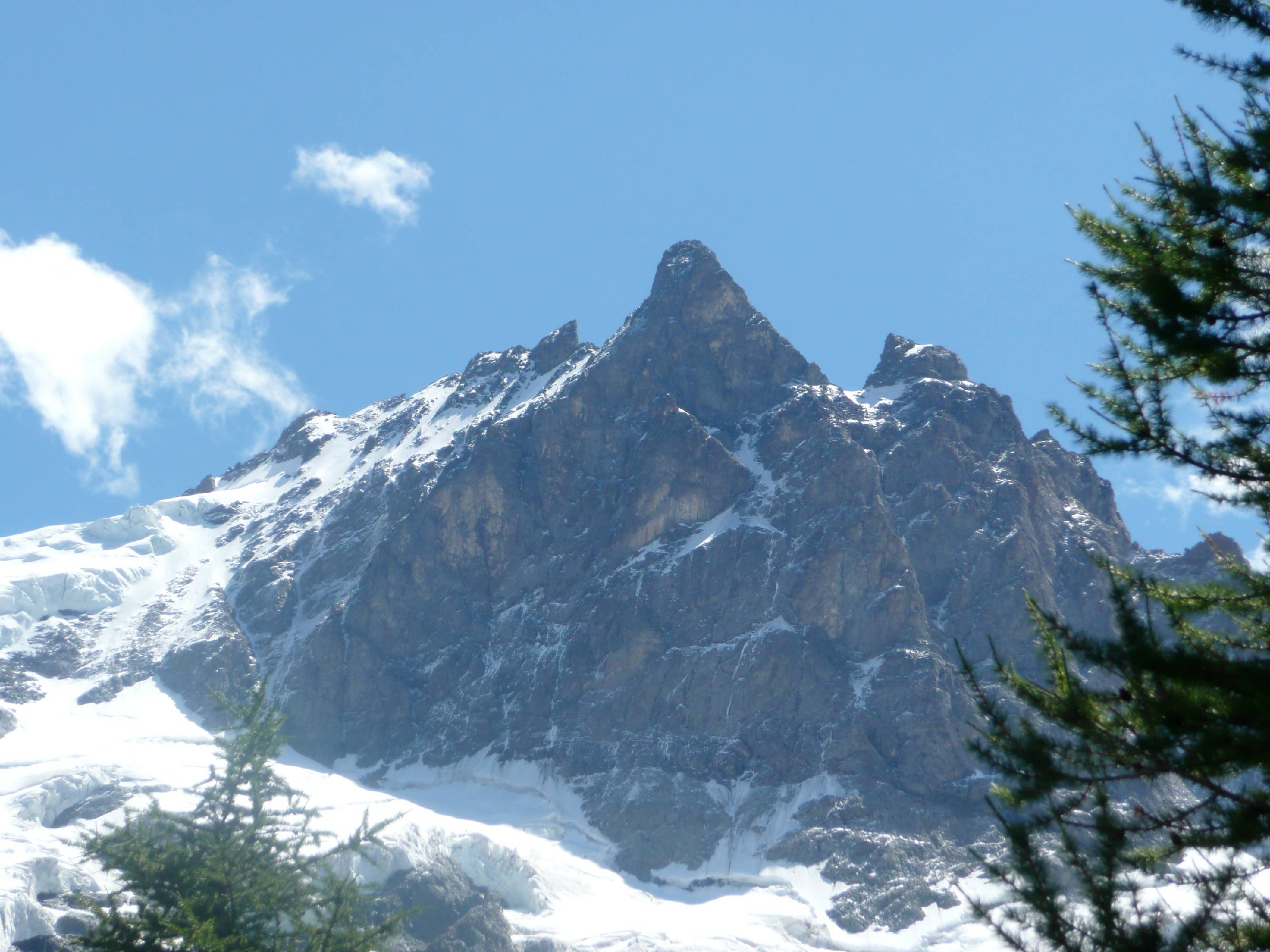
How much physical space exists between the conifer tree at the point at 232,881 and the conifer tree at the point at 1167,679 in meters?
13.3

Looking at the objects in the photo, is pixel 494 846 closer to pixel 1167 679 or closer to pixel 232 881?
pixel 232 881

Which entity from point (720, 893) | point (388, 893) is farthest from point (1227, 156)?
point (720, 893)

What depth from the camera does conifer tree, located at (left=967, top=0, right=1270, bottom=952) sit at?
1112 cm

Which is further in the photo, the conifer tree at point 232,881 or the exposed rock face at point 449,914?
the exposed rock face at point 449,914

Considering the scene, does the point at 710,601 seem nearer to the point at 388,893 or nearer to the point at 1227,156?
the point at 388,893

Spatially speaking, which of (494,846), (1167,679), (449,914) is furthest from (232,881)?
(494,846)

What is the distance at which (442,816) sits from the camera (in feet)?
583

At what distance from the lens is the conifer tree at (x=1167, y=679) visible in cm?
1112

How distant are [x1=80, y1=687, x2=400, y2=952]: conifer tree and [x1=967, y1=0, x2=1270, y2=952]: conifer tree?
43.7 ft

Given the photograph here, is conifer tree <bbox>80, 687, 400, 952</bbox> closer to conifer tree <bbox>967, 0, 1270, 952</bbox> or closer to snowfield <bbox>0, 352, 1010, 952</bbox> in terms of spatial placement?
conifer tree <bbox>967, 0, 1270, 952</bbox>

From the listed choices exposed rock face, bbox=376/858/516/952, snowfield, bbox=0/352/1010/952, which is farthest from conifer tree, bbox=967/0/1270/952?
exposed rock face, bbox=376/858/516/952

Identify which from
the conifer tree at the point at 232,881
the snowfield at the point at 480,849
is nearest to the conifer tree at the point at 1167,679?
the conifer tree at the point at 232,881

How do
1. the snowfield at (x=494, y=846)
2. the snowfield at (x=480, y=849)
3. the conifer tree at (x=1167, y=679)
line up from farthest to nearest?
1. the snowfield at (x=494, y=846)
2. the snowfield at (x=480, y=849)
3. the conifer tree at (x=1167, y=679)

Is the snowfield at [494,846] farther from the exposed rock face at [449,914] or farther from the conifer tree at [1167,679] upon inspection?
the conifer tree at [1167,679]
